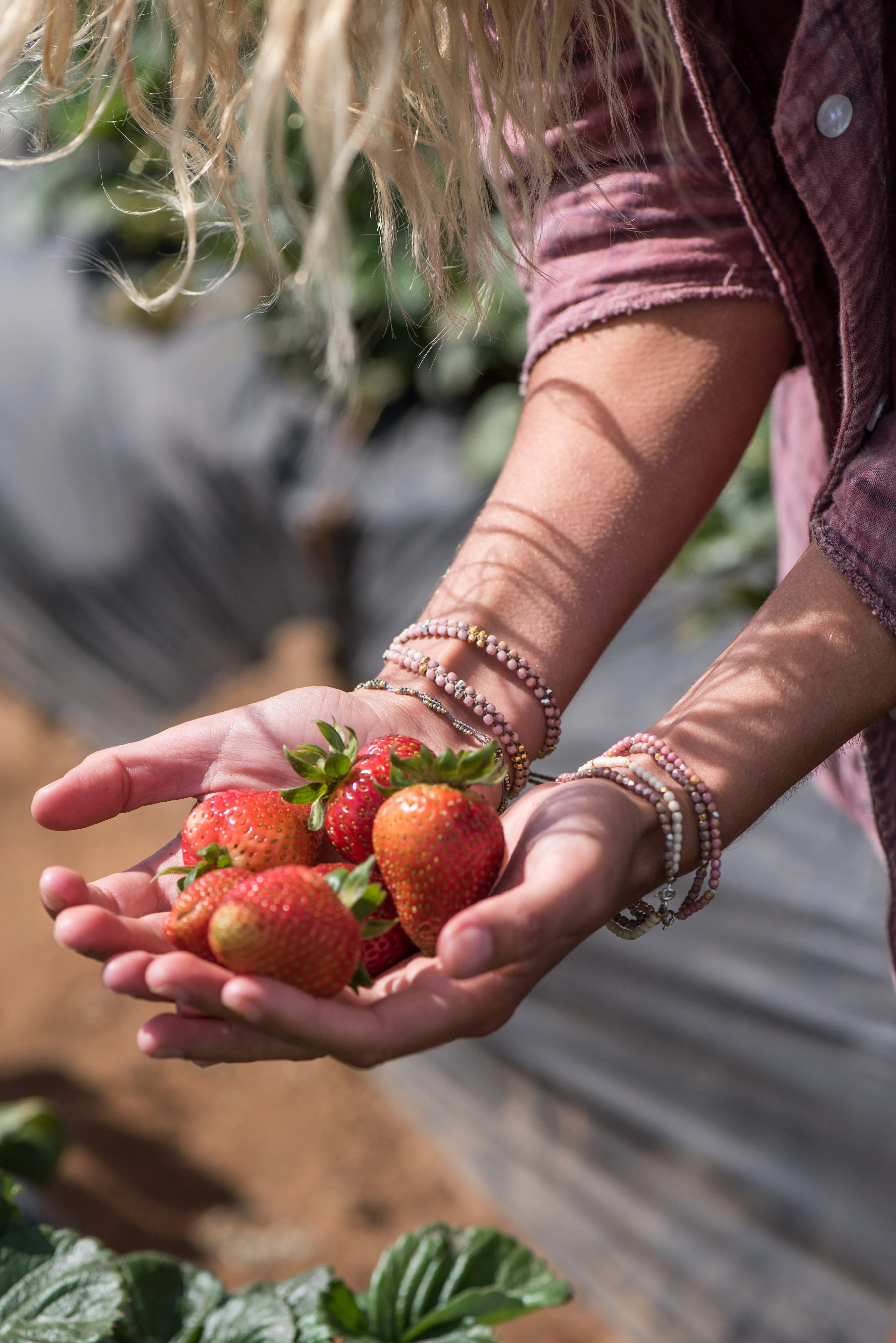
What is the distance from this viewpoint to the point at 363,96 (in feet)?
3.10

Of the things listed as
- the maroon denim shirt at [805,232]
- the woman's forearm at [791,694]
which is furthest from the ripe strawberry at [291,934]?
the maroon denim shirt at [805,232]

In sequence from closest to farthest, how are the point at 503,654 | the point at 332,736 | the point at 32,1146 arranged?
1. the point at 332,736
2. the point at 503,654
3. the point at 32,1146

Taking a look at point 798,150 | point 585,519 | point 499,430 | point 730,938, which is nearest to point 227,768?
point 585,519

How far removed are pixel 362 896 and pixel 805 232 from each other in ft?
2.22

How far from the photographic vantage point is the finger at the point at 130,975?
731mm

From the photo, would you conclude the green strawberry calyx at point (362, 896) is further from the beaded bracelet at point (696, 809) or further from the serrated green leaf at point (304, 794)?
the beaded bracelet at point (696, 809)

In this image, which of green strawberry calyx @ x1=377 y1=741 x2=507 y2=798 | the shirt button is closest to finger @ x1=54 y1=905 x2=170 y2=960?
green strawberry calyx @ x1=377 y1=741 x2=507 y2=798

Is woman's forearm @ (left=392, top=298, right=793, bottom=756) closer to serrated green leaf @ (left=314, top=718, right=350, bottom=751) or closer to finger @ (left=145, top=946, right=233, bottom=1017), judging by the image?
serrated green leaf @ (left=314, top=718, right=350, bottom=751)

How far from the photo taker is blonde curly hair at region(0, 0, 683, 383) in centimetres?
72

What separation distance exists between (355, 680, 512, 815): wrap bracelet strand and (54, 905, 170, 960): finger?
29cm

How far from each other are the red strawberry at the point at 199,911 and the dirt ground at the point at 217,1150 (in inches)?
57.7

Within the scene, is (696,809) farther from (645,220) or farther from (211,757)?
(645,220)

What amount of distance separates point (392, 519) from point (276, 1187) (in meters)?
1.56

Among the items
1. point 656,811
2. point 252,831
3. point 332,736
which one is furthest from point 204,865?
point 656,811
